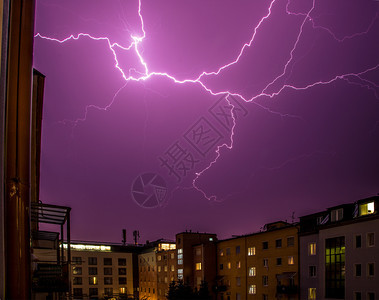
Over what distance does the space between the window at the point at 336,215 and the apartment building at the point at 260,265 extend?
14.8 ft

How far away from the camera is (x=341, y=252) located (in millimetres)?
27422

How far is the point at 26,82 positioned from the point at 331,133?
207ft

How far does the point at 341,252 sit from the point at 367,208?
4.12m

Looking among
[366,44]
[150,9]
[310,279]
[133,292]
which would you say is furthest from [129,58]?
[133,292]

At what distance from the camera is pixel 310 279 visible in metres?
30.2

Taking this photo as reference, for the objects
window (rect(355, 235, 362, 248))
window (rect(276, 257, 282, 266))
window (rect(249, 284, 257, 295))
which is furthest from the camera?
window (rect(249, 284, 257, 295))

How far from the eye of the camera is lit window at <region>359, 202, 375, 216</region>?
2538 centimetres

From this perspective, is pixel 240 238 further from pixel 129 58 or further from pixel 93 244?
pixel 93 244

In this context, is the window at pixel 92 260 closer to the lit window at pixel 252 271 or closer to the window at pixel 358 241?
the lit window at pixel 252 271

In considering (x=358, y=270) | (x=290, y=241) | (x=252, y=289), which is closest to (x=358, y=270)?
(x=358, y=270)

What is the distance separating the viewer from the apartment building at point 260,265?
3247 cm

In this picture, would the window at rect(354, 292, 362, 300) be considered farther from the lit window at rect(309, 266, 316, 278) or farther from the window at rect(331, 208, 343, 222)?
the window at rect(331, 208, 343, 222)

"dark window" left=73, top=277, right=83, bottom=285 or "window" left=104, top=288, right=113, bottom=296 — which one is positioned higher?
"dark window" left=73, top=277, right=83, bottom=285

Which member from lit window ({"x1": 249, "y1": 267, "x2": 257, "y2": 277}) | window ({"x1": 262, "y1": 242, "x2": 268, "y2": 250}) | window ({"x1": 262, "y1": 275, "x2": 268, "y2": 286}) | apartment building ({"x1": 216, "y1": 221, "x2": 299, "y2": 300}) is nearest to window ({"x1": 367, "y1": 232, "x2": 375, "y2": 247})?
apartment building ({"x1": 216, "y1": 221, "x2": 299, "y2": 300})
